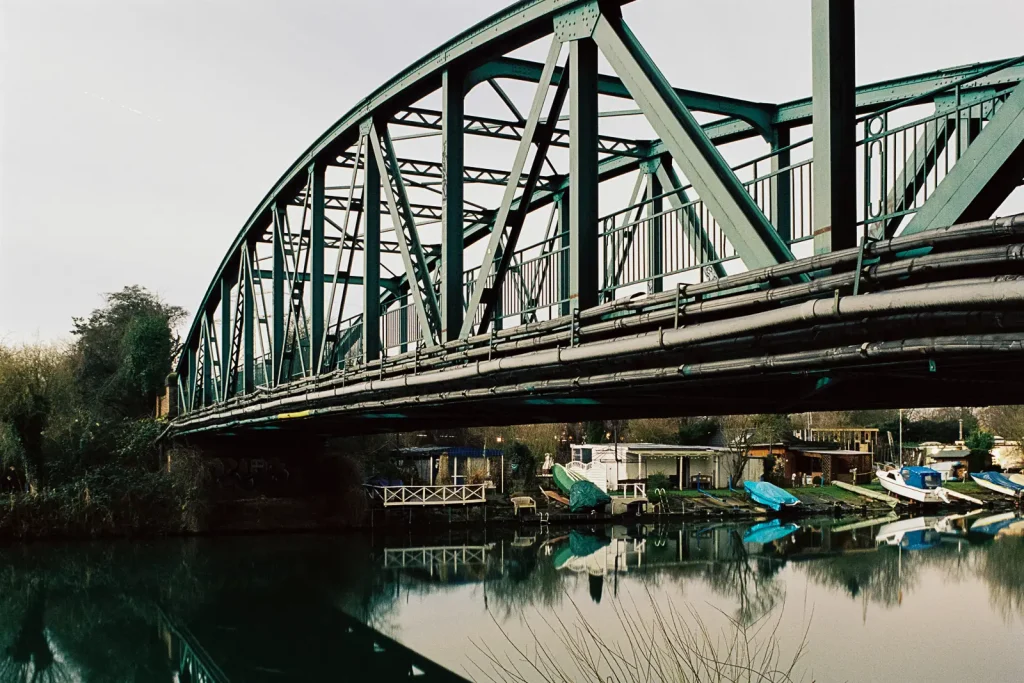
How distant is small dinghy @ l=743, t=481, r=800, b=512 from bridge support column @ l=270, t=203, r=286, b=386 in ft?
107

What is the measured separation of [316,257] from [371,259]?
362 centimetres

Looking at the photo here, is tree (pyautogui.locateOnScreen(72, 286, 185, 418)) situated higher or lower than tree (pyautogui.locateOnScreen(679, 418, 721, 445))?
higher

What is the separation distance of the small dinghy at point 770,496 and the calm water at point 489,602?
8.01 meters

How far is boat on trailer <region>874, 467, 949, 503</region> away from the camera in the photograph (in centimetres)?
5447

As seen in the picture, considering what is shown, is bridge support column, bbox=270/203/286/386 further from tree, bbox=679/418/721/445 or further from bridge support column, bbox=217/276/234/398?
tree, bbox=679/418/721/445

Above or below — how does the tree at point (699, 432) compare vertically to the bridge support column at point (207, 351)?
below

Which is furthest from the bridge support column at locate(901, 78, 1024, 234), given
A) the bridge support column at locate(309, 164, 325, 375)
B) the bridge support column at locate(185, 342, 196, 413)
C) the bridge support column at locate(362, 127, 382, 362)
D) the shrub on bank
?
the bridge support column at locate(185, 342, 196, 413)

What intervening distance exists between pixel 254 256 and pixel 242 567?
1032cm

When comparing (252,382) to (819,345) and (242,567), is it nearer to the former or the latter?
(242,567)

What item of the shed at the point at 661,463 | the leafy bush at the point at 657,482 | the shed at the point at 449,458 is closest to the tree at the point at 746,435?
the shed at the point at 661,463

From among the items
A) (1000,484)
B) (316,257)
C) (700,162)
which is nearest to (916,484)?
(1000,484)

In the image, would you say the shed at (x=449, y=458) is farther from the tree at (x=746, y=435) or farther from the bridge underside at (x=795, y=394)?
the bridge underside at (x=795, y=394)

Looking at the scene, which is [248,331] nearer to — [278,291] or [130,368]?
[278,291]

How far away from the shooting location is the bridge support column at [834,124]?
6684 millimetres
